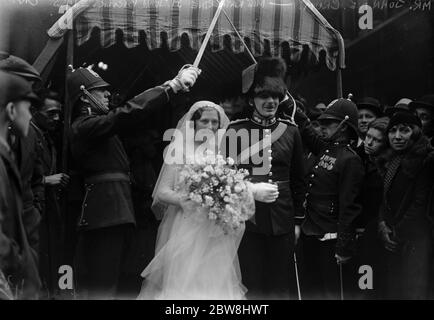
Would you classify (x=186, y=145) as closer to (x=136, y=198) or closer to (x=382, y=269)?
(x=136, y=198)

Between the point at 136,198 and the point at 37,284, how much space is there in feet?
3.16

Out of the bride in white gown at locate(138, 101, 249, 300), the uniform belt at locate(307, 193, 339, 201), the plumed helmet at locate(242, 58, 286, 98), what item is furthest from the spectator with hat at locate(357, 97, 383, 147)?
the bride in white gown at locate(138, 101, 249, 300)

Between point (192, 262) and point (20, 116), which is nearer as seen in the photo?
point (20, 116)

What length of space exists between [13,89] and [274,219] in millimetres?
2151

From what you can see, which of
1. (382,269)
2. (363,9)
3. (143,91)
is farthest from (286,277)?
(363,9)

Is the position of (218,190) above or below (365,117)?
below

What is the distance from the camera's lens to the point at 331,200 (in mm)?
5746

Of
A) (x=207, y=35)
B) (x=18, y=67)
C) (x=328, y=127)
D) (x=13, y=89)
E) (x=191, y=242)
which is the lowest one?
(x=191, y=242)

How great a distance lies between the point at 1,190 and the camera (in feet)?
16.6

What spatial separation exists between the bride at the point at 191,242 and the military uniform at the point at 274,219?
0.31ft

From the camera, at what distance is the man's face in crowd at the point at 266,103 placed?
575 cm

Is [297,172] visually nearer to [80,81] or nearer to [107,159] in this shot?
[107,159]

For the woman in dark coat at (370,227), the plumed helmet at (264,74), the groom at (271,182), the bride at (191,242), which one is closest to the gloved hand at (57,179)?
the bride at (191,242)

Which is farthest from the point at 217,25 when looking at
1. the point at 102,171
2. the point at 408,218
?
the point at 408,218
